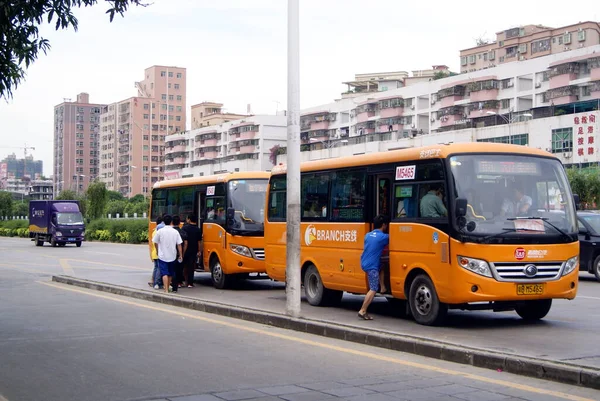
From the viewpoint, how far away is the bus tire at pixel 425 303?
11367 mm

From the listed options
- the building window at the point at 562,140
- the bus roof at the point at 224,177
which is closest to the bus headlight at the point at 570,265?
the bus roof at the point at 224,177

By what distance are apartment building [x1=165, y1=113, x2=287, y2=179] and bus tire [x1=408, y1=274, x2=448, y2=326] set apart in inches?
4171

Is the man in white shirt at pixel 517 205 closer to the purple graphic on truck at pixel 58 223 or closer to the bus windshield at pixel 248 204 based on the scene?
the bus windshield at pixel 248 204

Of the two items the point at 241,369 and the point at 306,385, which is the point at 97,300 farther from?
the point at 306,385

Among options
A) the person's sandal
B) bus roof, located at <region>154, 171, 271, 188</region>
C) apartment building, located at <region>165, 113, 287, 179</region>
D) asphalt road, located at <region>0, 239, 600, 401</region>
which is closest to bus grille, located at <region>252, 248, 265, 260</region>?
bus roof, located at <region>154, 171, 271, 188</region>

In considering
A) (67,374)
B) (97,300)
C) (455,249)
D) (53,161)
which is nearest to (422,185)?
(455,249)

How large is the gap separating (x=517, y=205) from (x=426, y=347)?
9.93 feet

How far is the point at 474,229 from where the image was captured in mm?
10883

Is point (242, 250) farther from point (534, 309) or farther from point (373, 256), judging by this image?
point (534, 309)

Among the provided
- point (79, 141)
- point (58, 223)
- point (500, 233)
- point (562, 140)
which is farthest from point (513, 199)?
point (79, 141)

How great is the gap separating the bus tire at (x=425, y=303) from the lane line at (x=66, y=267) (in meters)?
15.3

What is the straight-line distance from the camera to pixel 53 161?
190 meters

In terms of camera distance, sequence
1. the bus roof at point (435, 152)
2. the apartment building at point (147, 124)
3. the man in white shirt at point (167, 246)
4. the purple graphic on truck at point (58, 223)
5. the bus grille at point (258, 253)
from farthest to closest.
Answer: the apartment building at point (147, 124) < the purple graphic on truck at point (58, 223) < the bus grille at point (258, 253) < the man in white shirt at point (167, 246) < the bus roof at point (435, 152)

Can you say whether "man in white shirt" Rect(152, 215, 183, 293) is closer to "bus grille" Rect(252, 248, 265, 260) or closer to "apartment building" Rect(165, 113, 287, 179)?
"bus grille" Rect(252, 248, 265, 260)
